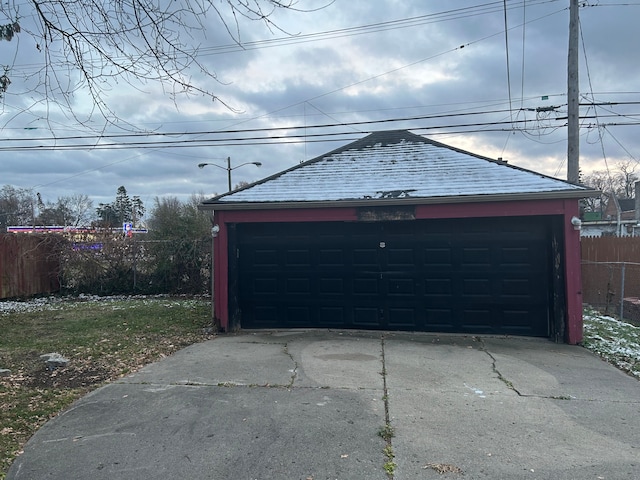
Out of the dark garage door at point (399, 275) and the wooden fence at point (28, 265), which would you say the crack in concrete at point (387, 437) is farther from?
the wooden fence at point (28, 265)

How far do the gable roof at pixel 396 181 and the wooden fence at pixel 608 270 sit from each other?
19.0 ft

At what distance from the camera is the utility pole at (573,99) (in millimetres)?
13875

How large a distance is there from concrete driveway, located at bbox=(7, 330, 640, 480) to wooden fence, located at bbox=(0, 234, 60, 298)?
10.2m

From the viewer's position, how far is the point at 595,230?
30156mm

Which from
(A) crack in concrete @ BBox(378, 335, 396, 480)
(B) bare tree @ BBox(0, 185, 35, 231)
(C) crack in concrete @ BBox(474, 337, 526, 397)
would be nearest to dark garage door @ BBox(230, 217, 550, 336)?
(C) crack in concrete @ BBox(474, 337, 526, 397)

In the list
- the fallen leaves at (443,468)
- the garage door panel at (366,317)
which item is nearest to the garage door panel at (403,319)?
the garage door panel at (366,317)

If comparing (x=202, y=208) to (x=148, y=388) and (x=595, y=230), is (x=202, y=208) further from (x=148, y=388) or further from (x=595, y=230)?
(x=595, y=230)

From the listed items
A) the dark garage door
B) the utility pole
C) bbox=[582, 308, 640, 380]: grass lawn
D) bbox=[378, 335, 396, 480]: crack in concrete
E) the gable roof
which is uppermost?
the utility pole


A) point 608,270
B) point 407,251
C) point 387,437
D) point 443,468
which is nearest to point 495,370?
point 387,437

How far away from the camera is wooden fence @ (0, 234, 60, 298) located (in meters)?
14.0

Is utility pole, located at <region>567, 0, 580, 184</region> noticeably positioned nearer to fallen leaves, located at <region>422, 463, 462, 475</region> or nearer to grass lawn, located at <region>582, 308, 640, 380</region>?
grass lawn, located at <region>582, 308, 640, 380</region>

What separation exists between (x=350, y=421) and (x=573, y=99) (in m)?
13.7

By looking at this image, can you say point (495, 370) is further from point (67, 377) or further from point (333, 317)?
point (67, 377)

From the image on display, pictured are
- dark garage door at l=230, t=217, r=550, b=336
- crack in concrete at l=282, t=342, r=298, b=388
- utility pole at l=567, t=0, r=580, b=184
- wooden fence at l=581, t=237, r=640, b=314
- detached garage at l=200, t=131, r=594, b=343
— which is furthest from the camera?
utility pole at l=567, t=0, r=580, b=184
